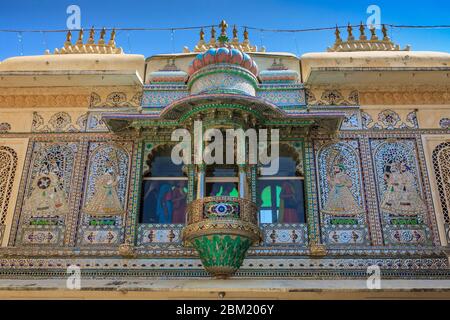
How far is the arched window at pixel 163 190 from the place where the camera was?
8969 mm

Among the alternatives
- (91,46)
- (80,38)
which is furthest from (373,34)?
(80,38)

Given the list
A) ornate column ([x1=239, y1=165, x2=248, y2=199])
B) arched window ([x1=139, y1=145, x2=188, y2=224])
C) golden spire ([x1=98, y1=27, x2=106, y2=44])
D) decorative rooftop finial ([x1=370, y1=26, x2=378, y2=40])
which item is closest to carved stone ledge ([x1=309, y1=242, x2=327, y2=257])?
ornate column ([x1=239, y1=165, x2=248, y2=199])

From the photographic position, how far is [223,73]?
9.29 metres

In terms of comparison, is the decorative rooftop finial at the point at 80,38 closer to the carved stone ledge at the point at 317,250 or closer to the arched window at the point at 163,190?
the arched window at the point at 163,190

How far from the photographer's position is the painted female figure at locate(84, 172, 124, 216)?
8.85 m

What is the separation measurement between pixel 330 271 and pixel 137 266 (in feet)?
10.3

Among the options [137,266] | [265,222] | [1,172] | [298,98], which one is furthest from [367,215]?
[1,172]

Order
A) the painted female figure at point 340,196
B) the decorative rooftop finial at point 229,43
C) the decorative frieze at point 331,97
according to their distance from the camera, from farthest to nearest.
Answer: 1. the decorative rooftop finial at point 229,43
2. the decorative frieze at point 331,97
3. the painted female figure at point 340,196

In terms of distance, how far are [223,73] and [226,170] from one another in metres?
1.77

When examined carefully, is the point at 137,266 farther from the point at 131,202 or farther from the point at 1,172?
the point at 1,172

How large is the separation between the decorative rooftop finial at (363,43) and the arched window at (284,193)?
330cm

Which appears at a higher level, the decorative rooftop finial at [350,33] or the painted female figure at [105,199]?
the decorative rooftop finial at [350,33]

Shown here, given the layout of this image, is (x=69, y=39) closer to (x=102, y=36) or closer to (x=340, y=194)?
(x=102, y=36)

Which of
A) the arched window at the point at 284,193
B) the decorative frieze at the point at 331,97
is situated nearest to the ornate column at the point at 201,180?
the arched window at the point at 284,193
